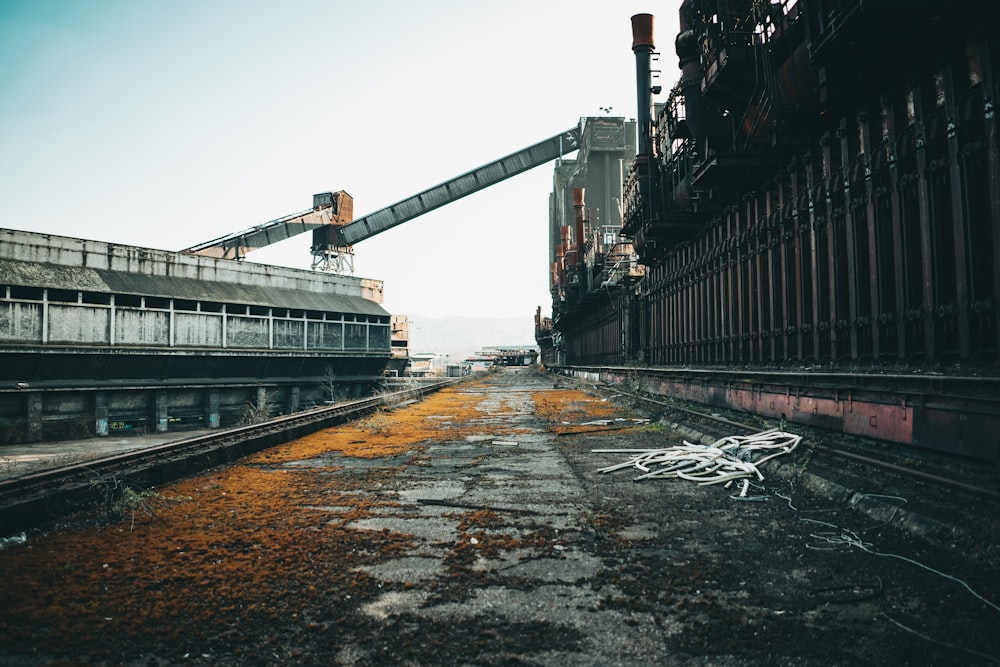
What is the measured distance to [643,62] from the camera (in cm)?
2336

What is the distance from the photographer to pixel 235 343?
32.1 m

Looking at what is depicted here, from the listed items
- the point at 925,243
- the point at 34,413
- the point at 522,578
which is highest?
the point at 925,243

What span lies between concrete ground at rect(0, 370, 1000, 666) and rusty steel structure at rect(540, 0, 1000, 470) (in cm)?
197

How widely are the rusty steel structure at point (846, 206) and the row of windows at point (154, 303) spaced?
26006mm

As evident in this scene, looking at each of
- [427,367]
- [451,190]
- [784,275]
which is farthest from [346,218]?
[784,275]

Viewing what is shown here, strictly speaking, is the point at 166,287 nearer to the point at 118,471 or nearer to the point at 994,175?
the point at 118,471

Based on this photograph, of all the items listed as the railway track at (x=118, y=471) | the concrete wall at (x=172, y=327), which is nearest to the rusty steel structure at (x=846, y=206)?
the railway track at (x=118, y=471)

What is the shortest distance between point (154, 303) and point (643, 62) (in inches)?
1017

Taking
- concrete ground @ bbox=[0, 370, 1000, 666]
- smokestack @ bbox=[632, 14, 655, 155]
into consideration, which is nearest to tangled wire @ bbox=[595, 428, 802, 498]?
concrete ground @ bbox=[0, 370, 1000, 666]

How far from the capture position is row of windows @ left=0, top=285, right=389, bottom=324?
80.7ft

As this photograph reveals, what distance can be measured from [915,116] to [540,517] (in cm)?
628

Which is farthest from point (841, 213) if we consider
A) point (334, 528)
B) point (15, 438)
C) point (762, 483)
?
point (15, 438)

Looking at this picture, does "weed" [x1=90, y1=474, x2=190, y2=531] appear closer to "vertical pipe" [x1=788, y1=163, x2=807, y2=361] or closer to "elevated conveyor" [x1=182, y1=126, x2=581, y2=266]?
"vertical pipe" [x1=788, y1=163, x2=807, y2=361]

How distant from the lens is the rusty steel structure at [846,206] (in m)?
5.69
